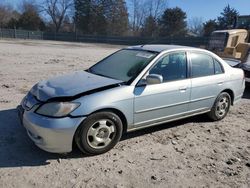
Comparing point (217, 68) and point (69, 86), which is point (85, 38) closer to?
point (217, 68)

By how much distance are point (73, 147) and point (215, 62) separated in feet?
10.8

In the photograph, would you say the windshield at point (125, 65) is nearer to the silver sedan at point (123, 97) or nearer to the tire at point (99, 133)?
the silver sedan at point (123, 97)

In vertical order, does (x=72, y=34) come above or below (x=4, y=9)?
below

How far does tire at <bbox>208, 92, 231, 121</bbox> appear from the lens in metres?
5.81

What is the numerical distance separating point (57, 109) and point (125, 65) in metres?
1.63

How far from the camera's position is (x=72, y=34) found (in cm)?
5425

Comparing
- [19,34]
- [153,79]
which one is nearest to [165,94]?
[153,79]

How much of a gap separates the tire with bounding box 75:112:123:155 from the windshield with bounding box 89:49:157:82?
29.2 inches

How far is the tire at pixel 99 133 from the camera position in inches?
157

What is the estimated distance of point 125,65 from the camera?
4.99m

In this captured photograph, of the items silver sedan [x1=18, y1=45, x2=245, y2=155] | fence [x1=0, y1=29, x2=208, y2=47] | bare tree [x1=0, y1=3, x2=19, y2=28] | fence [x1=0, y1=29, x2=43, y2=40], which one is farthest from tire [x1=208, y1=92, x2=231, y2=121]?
bare tree [x1=0, y1=3, x2=19, y2=28]

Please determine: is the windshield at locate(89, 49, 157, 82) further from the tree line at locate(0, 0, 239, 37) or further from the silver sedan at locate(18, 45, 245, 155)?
the tree line at locate(0, 0, 239, 37)

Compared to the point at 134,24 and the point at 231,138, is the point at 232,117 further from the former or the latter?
the point at 134,24

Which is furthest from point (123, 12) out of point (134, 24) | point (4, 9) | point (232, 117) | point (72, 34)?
point (232, 117)
